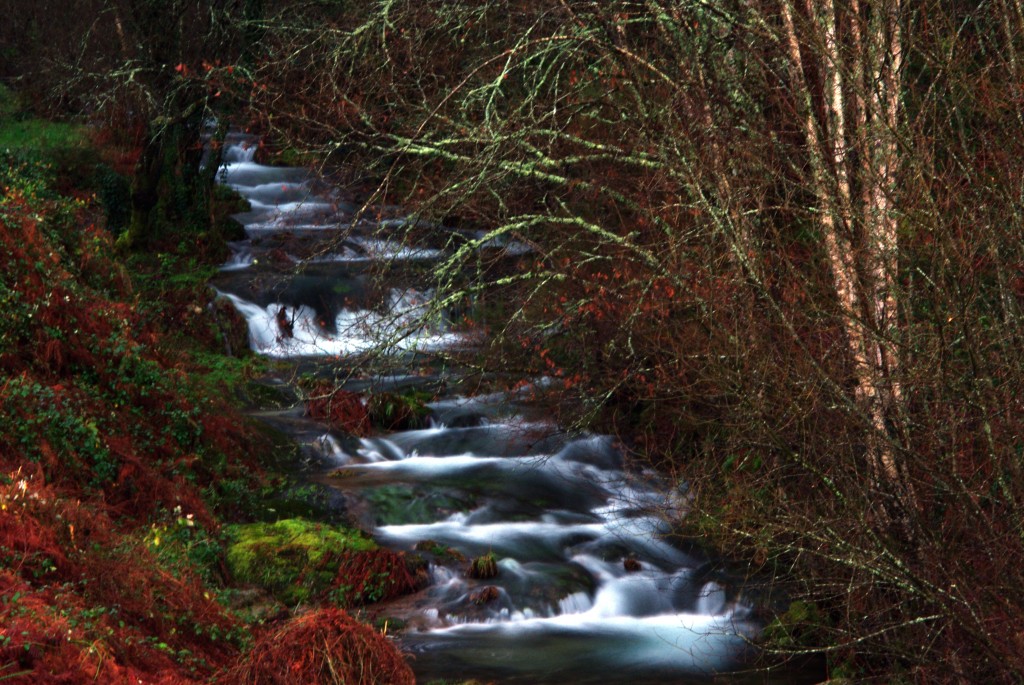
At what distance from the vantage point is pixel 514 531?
11930 millimetres

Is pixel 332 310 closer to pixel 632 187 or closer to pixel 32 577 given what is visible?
pixel 632 187

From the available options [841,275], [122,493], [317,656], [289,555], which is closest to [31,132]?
[122,493]

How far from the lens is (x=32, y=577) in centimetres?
654

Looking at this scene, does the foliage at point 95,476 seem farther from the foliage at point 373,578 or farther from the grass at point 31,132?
the grass at point 31,132

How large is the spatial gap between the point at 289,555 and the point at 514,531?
285 centimetres

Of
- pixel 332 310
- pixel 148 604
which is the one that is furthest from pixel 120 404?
pixel 332 310

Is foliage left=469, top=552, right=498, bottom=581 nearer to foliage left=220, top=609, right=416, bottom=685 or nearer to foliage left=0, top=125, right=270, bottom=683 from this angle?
foliage left=0, top=125, right=270, bottom=683

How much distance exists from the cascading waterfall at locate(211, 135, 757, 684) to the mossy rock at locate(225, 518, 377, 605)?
0.80 m

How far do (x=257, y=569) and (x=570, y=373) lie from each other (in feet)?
16.1

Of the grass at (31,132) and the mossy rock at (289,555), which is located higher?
the grass at (31,132)

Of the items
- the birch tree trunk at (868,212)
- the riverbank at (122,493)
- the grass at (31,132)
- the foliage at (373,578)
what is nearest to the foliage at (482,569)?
the foliage at (373,578)

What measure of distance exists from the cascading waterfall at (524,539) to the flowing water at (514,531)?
21 millimetres

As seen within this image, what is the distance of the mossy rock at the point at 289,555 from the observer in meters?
9.58

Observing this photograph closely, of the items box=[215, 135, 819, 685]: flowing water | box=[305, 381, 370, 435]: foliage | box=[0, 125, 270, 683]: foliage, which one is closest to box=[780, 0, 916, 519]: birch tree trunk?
box=[215, 135, 819, 685]: flowing water
